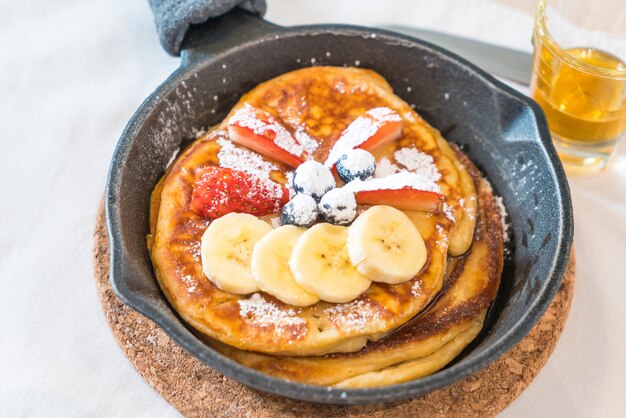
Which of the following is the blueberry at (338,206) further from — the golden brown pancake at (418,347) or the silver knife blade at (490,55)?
the silver knife blade at (490,55)

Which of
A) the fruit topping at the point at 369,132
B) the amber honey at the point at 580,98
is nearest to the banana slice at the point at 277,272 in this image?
the fruit topping at the point at 369,132

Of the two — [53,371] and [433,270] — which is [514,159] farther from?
[53,371]

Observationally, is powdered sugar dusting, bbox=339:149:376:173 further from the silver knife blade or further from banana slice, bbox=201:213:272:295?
the silver knife blade

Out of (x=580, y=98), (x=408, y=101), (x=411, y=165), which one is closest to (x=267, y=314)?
(x=411, y=165)

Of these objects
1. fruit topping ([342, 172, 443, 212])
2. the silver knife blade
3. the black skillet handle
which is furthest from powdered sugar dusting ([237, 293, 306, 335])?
the silver knife blade

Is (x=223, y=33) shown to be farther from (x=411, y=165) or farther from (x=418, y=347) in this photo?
(x=418, y=347)

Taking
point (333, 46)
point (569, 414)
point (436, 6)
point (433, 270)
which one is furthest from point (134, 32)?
point (569, 414)
